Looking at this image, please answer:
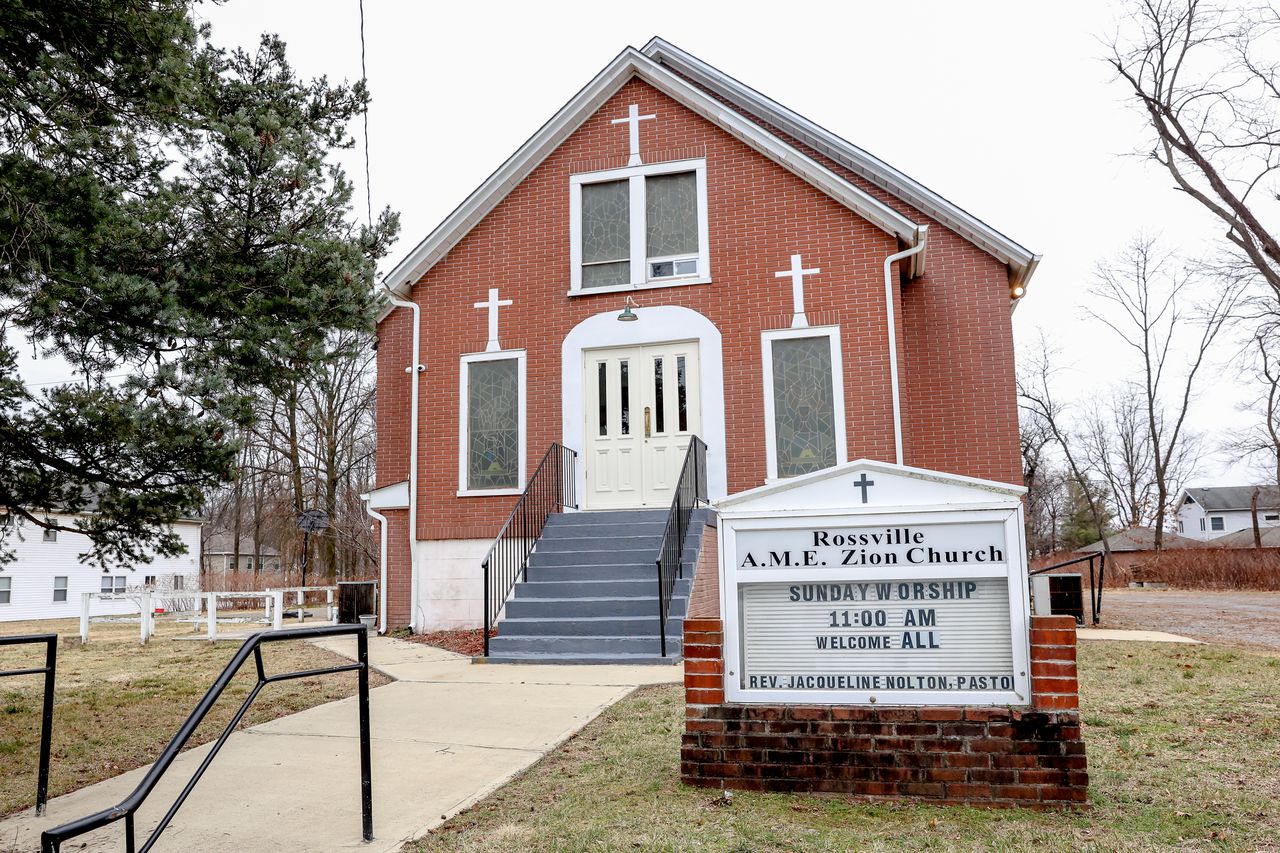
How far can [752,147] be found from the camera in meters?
12.7

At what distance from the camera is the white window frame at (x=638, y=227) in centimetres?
1269

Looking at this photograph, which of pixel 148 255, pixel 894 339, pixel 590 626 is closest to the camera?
pixel 148 255

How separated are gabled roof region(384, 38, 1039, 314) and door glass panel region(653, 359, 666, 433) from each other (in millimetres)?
3276

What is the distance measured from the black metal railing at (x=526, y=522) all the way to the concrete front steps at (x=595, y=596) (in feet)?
0.47

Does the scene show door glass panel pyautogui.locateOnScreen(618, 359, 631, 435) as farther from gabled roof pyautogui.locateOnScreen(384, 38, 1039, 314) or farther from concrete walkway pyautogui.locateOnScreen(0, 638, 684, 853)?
concrete walkway pyautogui.locateOnScreen(0, 638, 684, 853)

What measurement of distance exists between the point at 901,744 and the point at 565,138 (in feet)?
36.9

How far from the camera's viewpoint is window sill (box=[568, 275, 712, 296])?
12594mm

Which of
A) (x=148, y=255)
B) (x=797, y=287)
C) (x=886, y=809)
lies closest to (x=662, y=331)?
(x=797, y=287)

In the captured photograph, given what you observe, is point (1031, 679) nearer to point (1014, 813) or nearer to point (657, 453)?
point (1014, 813)

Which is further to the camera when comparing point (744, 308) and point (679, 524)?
point (744, 308)

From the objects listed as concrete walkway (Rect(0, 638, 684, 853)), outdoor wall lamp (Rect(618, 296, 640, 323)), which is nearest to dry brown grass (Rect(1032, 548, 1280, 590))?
outdoor wall lamp (Rect(618, 296, 640, 323))

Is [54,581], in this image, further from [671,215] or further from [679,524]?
[679,524]

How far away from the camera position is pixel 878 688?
4.23 m

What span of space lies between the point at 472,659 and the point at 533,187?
721 centimetres
